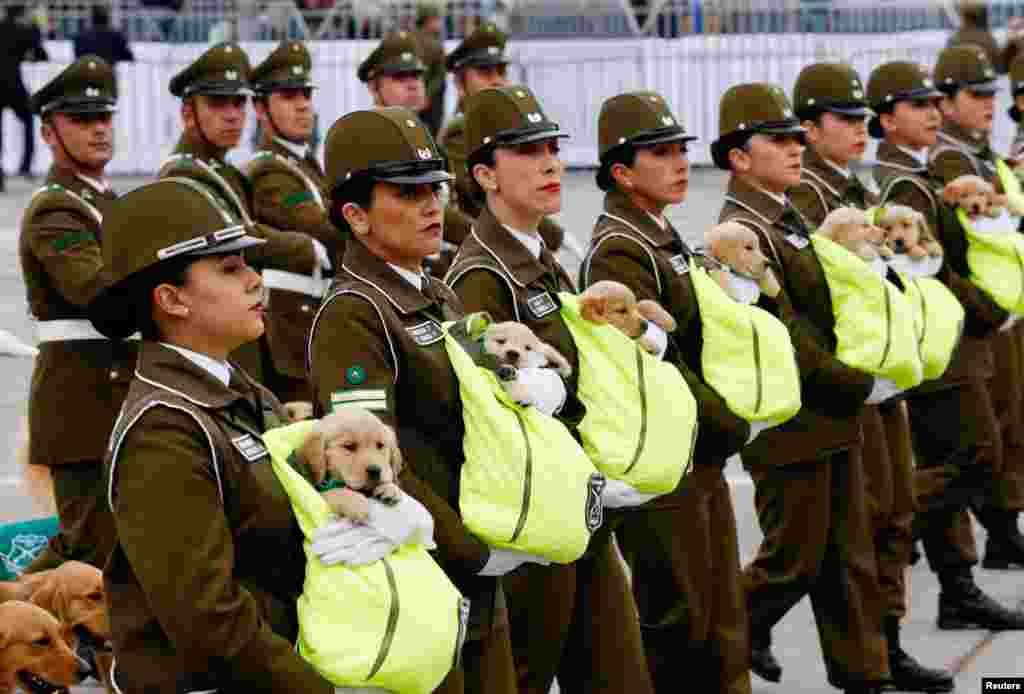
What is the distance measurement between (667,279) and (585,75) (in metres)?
17.3

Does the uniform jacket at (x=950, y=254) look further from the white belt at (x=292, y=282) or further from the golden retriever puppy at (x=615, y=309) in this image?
the golden retriever puppy at (x=615, y=309)

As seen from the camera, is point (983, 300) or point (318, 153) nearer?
point (983, 300)

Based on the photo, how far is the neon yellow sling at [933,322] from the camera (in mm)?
8273

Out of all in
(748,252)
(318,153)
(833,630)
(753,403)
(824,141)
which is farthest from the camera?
(318,153)

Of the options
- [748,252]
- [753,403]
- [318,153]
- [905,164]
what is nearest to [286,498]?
[753,403]

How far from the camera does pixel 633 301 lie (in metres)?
6.38

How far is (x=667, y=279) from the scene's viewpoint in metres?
6.95

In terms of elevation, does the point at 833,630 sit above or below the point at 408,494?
below

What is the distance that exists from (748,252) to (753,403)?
675 mm

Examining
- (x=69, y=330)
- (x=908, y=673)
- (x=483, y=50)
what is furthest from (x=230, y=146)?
(x=908, y=673)

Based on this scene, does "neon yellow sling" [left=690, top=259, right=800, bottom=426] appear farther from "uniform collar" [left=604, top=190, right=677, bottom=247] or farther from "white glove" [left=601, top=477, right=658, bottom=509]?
"white glove" [left=601, top=477, right=658, bottom=509]

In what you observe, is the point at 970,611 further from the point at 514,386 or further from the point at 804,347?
the point at 514,386

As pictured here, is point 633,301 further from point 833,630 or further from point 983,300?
point 983,300

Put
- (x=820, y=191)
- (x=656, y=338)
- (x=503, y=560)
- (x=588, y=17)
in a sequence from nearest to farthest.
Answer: (x=503, y=560) < (x=656, y=338) < (x=820, y=191) < (x=588, y=17)
